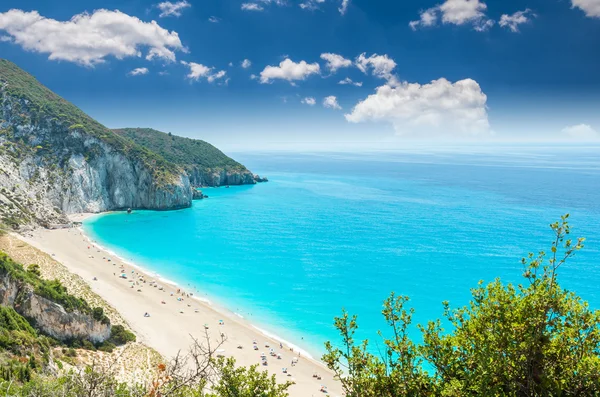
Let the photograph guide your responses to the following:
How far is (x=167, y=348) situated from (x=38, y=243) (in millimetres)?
44063

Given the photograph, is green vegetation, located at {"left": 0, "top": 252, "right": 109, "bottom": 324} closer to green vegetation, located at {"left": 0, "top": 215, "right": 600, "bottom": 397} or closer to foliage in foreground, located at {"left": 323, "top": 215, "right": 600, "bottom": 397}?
green vegetation, located at {"left": 0, "top": 215, "right": 600, "bottom": 397}

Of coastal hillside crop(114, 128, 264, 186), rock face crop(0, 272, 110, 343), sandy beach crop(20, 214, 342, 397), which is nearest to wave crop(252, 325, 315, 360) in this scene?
sandy beach crop(20, 214, 342, 397)

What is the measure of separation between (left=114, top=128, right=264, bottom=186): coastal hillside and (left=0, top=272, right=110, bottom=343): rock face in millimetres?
127499

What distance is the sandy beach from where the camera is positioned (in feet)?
118

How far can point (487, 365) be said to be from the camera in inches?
381

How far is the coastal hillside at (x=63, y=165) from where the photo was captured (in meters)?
80.9

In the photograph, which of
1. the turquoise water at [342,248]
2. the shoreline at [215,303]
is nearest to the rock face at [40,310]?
the shoreline at [215,303]

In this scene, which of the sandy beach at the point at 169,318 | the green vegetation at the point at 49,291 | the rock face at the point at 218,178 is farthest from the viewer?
the rock face at the point at 218,178

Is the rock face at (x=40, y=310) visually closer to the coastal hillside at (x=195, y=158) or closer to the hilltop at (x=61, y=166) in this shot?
the hilltop at (x=61, y=166)

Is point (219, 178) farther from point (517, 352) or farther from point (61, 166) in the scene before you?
point (517, 352)

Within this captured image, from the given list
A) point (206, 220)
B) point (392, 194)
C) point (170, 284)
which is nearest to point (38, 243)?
point (170, 284)

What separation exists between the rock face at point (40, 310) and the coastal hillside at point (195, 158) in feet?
418

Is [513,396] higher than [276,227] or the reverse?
higher

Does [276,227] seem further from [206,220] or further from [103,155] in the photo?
[103,155]
